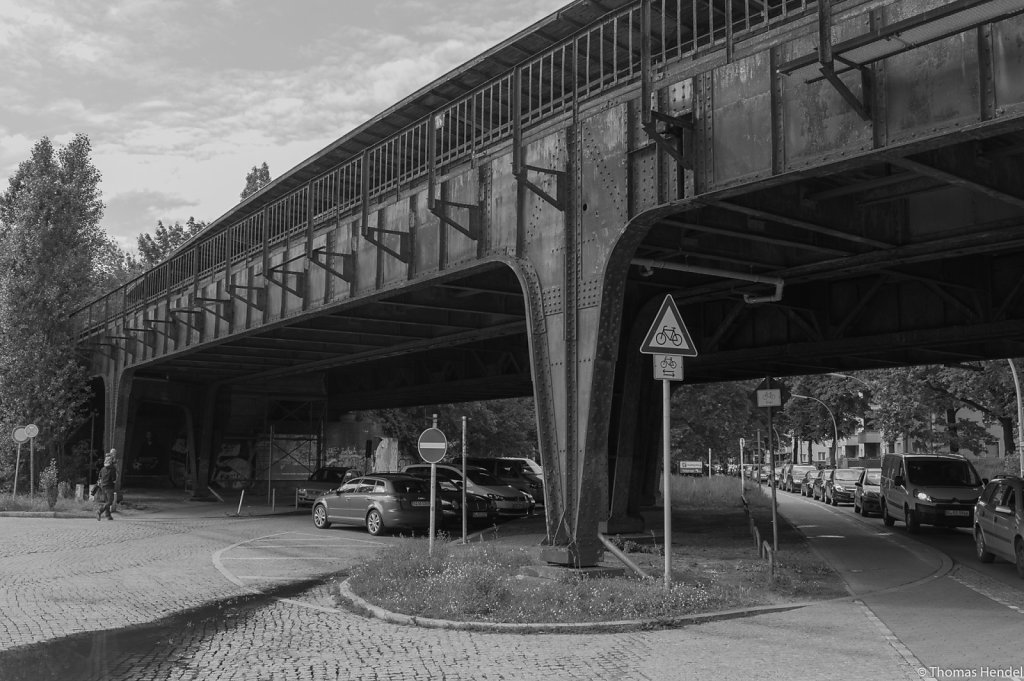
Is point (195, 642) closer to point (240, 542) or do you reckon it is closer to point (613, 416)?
point (240, 542)

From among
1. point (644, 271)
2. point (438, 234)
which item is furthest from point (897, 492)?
point (438, 234)

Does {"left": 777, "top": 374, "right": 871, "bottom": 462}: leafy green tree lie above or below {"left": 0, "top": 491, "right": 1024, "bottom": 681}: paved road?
above

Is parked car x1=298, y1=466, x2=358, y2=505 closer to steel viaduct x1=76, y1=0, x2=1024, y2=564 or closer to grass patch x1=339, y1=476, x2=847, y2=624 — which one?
steel viaduct x1=76, y1=0, x2=1024, y2=564

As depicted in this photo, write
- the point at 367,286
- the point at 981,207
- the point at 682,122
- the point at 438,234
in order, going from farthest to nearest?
the point at 367,286 < the point at 438,234 < the point at 981,207 < the point at 682,122

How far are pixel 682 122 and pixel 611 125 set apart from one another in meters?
1.53

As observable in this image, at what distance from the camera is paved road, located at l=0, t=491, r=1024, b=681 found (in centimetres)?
739

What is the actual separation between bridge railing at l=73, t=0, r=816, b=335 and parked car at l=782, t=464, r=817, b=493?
32134 mm

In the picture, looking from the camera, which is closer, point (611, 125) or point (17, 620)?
point (17, 620)

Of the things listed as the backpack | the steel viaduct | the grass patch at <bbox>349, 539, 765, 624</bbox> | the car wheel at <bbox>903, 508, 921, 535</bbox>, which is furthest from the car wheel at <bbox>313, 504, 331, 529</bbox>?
the car wheel at <bbox>903, 508, 921, 535</bbox>

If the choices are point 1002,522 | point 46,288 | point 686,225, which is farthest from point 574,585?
point 46,288

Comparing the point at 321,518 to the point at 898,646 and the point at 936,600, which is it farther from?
the point at 898,646

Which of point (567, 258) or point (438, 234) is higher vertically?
point (438, 234)

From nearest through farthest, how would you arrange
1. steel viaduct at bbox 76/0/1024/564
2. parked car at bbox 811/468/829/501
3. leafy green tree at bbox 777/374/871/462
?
steel viaduct at bbox 76/0/1024/564 < parked car at bbox 811/468/829/501 < leafy green tree at bbox 777/374/871/462

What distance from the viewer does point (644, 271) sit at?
1578cm
